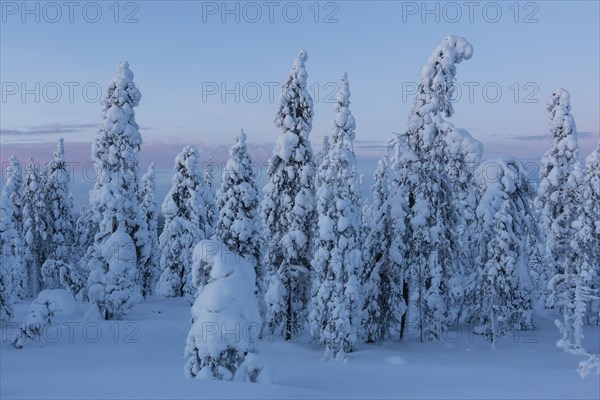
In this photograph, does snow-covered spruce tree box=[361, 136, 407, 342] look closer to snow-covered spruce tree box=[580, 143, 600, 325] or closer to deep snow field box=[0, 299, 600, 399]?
deep snow field box=[0, 299, 600, 399]

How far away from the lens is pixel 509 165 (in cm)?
2931

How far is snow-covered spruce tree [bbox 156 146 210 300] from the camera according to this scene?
147ft

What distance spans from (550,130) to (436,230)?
1451cm

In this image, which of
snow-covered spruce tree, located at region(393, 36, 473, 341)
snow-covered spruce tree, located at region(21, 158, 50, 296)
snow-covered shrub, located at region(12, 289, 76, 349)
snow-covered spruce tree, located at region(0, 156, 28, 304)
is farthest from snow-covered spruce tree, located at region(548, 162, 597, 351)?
snow-covered spruce tree, located at region(21, 158, 50, 296)

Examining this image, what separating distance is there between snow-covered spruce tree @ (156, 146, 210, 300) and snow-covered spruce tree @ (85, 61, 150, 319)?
1265cm

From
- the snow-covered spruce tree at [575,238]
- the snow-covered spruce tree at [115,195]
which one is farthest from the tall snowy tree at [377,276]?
the snow-covered spruce tree at [115,195]

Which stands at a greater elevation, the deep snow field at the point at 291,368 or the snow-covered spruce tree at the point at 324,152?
the snow-covered spruce tree at the point at 324,152

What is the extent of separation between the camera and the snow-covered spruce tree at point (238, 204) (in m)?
28.5

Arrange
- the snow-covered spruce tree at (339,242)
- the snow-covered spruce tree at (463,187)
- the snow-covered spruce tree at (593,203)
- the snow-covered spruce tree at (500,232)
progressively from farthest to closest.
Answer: the snow-covered spruce tree at (593,203) < the snow-covered spruce tree at (500,232) < the snow-covered spruce tree at (463,187) < the snow-covered spruce tree at (339,242)

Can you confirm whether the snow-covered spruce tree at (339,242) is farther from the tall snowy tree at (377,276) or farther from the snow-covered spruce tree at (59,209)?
the snow-covered spruce tree at (59,209)

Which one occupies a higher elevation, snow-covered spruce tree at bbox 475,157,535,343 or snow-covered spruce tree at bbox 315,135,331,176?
snow-covered spruce tree at bbox 315,135,331,176

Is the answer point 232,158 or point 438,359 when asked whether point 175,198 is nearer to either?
point 232,158

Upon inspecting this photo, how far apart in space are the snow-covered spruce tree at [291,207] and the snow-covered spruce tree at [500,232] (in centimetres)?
970

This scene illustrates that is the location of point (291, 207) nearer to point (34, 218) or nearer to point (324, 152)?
point (324, 152)
